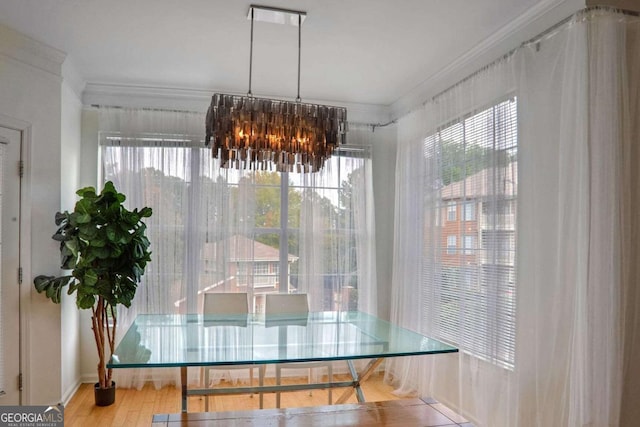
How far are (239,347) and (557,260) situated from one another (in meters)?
1.79

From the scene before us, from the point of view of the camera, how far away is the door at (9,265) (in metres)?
3.34

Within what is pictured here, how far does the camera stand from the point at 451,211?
376 centimetres

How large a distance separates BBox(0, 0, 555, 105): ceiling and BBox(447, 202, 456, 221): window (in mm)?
1112

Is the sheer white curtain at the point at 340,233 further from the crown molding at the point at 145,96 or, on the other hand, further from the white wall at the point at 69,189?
the white wall at the point at 69,189

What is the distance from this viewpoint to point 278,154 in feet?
9.32

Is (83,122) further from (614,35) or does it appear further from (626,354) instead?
(626,354)

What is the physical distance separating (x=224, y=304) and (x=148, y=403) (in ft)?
3.47

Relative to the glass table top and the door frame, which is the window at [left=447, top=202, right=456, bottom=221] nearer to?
the glass table top

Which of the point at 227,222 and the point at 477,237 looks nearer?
the point at 477,237

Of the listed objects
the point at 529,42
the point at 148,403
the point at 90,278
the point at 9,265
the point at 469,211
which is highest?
the point at 529,42

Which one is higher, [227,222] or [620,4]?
[620,4]

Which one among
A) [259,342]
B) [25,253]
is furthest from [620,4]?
[25,253]

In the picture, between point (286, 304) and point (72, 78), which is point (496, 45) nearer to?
point (286, 304)

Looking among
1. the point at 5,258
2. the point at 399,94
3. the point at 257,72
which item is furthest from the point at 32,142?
the point at 399,94
